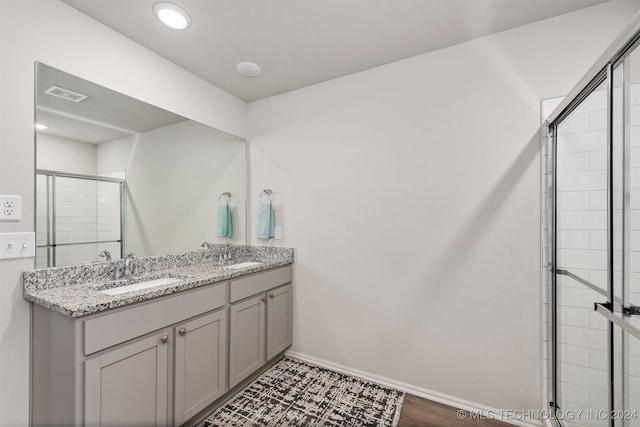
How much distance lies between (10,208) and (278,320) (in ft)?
5.89

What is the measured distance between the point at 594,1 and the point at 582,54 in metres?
0.27

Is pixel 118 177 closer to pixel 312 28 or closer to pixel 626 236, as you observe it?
pixel 312 28

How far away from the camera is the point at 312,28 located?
5.81 feet

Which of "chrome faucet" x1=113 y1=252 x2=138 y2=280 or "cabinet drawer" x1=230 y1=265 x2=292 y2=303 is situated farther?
"cabinet drawer" x1=230 y1=265 x2=292 y2=303

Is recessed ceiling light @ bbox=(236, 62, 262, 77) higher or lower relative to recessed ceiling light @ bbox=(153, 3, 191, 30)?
lower

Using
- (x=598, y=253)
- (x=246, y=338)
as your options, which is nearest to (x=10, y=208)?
(x=246, y=338)

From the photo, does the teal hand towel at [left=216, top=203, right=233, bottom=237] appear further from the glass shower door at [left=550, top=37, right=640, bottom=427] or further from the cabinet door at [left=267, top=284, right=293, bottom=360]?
the glass shower door at [left=550, top=37, right=640, bottom=427]

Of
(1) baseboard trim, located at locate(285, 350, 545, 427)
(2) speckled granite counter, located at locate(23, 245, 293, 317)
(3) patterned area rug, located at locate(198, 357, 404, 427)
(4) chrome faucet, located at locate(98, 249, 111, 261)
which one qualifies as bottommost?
(3) patterned area rug, located at locate(198, 357, 404, 427)

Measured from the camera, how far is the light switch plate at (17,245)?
1.33 m

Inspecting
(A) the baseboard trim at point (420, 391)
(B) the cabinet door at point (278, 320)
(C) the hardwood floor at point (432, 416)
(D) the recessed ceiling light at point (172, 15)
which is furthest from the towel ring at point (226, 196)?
(C) the hardwood floor at point (432, 416)

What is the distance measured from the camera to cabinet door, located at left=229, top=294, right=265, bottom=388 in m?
1.94

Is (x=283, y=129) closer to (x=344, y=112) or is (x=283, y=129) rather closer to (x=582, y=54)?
(x=344, y=112)

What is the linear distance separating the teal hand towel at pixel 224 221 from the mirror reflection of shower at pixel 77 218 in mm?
794

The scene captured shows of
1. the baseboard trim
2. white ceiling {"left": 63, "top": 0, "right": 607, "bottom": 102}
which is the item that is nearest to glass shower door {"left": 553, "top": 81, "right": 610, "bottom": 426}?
the baseboard trim
